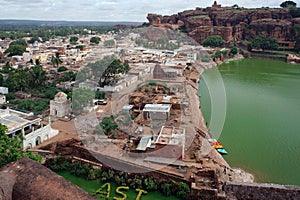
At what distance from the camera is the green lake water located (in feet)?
34.2

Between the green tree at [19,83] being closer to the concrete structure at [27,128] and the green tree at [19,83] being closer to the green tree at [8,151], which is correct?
the concrete structure at [27,128]

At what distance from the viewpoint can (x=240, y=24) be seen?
149 ft

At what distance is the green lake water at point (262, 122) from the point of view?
10.4 m

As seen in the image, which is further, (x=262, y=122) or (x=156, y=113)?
(x=262, y=122)

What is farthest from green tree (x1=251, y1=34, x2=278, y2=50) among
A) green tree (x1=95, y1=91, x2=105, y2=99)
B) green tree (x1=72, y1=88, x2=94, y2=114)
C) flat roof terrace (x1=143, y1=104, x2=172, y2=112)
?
green tree (x1=72, y1=88, x2=94, y2=114)

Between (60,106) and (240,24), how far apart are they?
3872cm

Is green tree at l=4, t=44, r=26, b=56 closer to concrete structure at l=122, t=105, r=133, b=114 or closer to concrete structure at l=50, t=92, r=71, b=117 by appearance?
concrete structure at l=50, t=92, r=71, b=117

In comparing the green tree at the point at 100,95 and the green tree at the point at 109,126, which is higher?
the green tree at the point at 100,95

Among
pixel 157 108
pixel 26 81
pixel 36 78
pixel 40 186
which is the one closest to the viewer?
pixel 40 186

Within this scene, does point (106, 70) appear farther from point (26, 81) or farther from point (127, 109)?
point (127, 109)

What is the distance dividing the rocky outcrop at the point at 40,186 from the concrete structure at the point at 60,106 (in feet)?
33.3

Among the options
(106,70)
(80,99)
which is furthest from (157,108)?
(106,70)

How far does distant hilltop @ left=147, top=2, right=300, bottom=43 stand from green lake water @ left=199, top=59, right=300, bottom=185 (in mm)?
16528

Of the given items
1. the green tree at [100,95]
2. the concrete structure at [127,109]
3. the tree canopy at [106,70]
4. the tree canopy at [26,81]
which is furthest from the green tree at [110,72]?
the concrete structure at [127,109]
